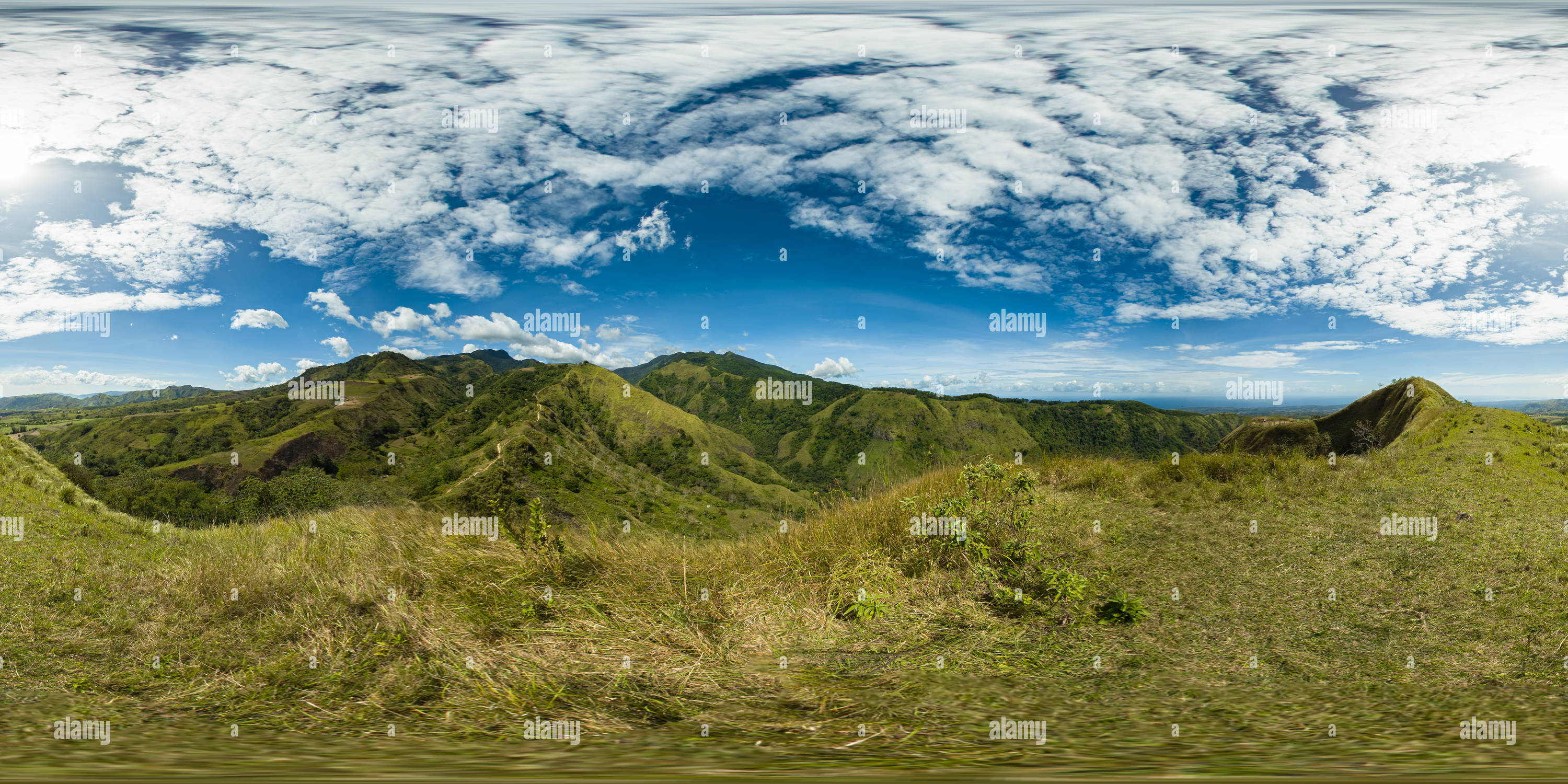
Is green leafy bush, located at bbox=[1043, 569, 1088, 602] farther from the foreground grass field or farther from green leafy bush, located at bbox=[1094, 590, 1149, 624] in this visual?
green leafy bush, located at bbox=[1094, 590, 1149, 624]

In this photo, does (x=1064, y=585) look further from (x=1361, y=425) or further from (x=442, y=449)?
(x=442, y=449)

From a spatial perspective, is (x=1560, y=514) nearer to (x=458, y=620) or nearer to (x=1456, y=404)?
(x=1456, y=404)

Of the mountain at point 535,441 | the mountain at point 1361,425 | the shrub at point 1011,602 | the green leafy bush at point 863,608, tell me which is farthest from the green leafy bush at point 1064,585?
the mountain at point 535,441

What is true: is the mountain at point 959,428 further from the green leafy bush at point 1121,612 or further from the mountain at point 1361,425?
the green leafy bush at point 1121,612

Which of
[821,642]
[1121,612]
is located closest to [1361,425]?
[1121,612]

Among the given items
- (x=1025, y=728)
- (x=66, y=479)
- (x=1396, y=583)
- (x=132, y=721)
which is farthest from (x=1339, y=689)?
(x=66, y=479)

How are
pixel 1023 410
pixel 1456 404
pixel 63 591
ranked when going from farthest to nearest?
pixel 1023 410, pixel 1456 404, pixel 63 591
